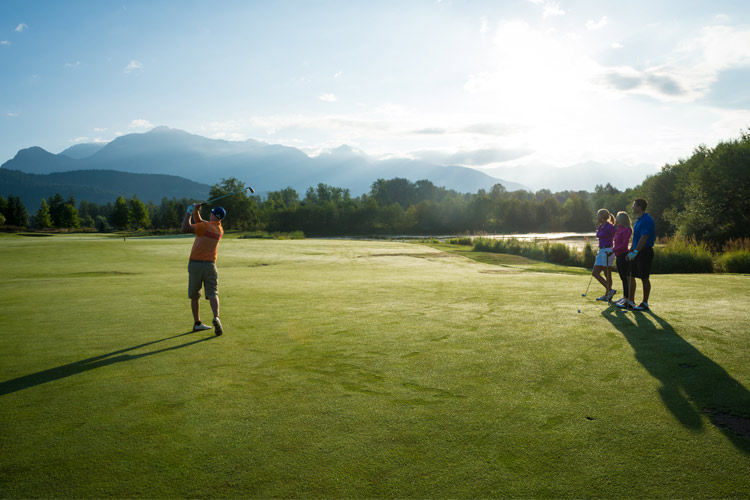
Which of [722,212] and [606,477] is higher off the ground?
[722,212]

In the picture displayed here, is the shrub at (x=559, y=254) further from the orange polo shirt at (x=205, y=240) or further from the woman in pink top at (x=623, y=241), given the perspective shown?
the orange polo shirt at (x=205, y=240)

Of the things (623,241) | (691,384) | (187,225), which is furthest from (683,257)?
(187,225)

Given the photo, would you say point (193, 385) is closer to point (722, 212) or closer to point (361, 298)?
point (361, 298)

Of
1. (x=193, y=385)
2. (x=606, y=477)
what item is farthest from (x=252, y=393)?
(x=606, y=477)

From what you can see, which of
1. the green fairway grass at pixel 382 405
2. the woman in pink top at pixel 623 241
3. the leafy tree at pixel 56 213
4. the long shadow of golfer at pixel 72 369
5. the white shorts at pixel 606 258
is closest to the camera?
the green fairway grass at pixel 382 405

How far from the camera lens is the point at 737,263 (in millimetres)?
20734

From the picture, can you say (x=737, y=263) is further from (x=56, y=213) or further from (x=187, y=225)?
(x=56, y=213)

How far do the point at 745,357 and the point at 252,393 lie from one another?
7.07m

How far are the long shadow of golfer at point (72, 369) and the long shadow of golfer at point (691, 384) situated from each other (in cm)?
740

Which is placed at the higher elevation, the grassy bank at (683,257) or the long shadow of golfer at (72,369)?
the grassy bank at (683,257)

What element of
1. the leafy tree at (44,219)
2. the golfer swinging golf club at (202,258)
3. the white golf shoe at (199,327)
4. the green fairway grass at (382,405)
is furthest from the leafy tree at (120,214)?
the white golf shoe at (199,327)

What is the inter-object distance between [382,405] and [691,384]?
12.9 feet

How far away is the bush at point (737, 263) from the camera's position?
2042 cm

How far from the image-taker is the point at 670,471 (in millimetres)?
3531
